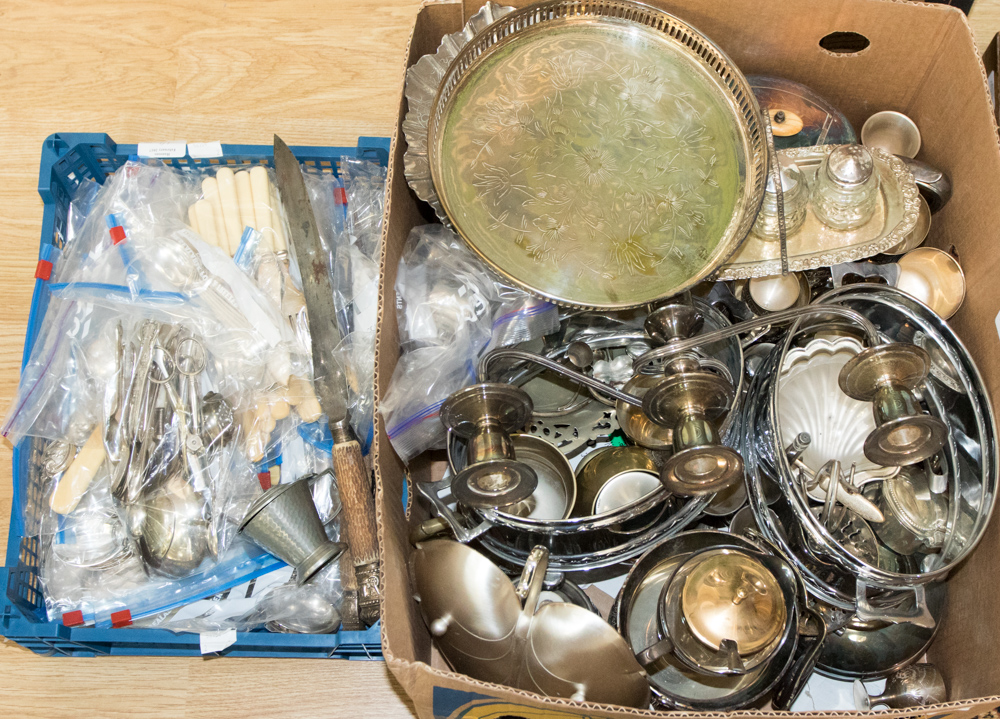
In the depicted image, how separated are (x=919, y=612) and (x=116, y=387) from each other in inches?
31.8

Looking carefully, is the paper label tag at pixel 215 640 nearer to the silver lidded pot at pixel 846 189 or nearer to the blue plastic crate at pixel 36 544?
the blue plastic crate at pixel 36 544

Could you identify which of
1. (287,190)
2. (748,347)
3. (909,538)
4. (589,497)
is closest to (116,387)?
(287,190)

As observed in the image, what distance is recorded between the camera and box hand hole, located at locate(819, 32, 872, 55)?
2.80ft

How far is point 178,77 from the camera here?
1.12 meters

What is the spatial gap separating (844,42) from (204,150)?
745 millimetres

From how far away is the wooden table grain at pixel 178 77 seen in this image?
1.05 m

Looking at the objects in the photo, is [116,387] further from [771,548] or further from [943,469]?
[943,469]

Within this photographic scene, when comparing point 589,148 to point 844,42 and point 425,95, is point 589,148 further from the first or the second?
point 844,42

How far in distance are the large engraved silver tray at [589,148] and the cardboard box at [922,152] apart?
84 millimetres

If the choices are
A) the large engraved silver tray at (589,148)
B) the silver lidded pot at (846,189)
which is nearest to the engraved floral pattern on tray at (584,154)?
the large engraved silver tray at (589,148)

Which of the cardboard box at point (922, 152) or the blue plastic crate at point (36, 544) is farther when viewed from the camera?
the blue plastic crate at point (36, 544)

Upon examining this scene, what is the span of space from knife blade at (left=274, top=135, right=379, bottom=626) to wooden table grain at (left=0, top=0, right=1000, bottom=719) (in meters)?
0.24

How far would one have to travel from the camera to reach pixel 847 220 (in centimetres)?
74

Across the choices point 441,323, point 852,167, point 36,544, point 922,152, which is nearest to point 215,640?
point 36,544
